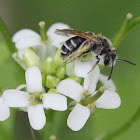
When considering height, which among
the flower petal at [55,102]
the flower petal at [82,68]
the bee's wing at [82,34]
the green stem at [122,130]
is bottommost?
the green stem at [122,130]

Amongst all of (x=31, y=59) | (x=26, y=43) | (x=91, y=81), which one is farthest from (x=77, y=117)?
(x=26, y=43)

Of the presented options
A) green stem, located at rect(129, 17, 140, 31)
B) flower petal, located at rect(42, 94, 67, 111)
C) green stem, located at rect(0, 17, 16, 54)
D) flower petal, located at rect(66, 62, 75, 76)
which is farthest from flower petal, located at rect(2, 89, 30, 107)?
green stem, located at rect(129, 17, 140, 31)

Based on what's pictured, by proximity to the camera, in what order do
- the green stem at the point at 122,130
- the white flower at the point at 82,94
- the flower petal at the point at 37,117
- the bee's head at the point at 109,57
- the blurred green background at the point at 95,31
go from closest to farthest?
1. the flower petal at the point at 37,117
2. the white flower at the point at 82,94
3. the bee's head at the point at 109,57
4. the green stem at the point at 122,130
5. the blurred green background at the point at 95,31

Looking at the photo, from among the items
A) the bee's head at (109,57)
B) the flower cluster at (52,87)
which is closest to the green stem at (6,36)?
the flower cluster at (52,87)

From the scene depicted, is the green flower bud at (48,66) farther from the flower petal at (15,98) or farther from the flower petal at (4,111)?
the flower petal at (4,111)

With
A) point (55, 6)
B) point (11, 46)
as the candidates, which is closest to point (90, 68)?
point (11, 46)

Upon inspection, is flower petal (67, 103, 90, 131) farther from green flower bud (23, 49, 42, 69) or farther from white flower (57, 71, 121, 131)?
green flower bud (23, 49, 42, 69)

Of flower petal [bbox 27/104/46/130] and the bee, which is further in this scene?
the bee
